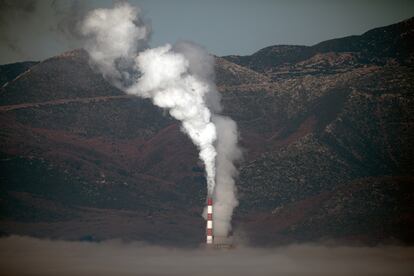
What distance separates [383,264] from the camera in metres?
180

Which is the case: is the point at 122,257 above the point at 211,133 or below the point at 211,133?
below

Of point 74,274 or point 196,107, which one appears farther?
point 196,107

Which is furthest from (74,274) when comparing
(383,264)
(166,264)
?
(383,264)

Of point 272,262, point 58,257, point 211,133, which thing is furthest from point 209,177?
point 58,257

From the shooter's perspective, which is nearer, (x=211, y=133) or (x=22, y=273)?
(x=22, y=273)

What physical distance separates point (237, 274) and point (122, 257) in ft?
126

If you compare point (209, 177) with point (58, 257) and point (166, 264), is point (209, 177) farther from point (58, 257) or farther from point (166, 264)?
point (58, 257)

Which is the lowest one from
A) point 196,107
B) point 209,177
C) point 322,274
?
point 322,274

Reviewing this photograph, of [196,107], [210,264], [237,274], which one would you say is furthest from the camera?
[196,107]

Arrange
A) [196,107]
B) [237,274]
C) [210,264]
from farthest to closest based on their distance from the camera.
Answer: [196,107]
[210,264]
[237,274]

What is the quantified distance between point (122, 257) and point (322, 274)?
150 feet

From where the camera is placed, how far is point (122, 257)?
191 meters

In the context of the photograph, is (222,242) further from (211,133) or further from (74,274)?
(74,274)

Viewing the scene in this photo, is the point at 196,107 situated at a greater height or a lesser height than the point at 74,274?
greater
